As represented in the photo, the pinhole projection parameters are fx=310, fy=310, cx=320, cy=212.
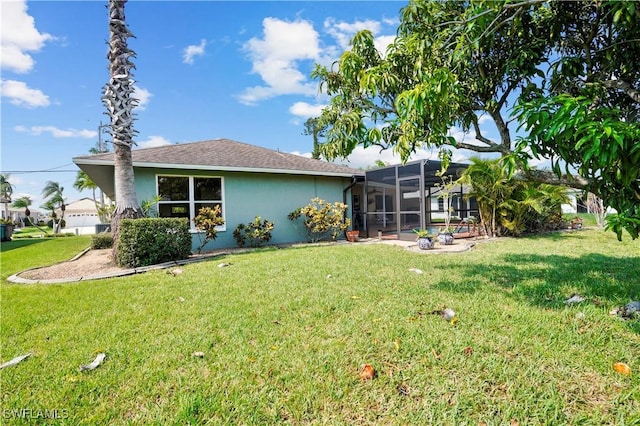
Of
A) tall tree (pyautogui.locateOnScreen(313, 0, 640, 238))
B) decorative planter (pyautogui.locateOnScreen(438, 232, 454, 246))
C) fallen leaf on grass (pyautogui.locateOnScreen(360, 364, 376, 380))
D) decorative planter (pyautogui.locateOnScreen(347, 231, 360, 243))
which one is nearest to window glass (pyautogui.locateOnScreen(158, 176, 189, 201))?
decorative planter (pyautogui.locateOnScreen(347, 231, 360, 243))

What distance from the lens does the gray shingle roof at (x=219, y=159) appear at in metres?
9.79

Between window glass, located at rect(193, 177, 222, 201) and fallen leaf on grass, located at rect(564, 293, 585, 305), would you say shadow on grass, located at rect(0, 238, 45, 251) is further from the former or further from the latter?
fallen leaf on grass, located at rect(564, 293, 585, 305)

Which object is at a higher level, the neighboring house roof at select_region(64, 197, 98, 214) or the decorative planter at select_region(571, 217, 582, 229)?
the neighboring house roof at select_region(64, 197, 98, 214)

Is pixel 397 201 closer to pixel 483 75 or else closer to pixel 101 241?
pixel 483 75

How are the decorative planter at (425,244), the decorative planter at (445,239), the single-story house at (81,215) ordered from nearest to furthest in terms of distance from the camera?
the decorative planter at (425,244) → the decorative planter at (445,239) → the single-story house at (81,215)

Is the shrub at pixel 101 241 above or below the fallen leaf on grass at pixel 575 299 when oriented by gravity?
above

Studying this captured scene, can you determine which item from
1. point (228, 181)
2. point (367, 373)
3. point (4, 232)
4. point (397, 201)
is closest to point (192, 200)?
point (228, 181)

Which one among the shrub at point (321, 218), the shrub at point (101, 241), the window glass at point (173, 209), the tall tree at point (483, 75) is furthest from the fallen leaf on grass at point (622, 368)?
the shrub at point (101, 241)

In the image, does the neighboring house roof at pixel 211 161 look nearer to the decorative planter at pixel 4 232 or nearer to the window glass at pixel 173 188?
the window glass at pixel 173 188

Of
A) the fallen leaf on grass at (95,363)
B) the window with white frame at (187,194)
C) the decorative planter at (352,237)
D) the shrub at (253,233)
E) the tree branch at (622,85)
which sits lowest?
the fallen leaf on grass at (95,363)

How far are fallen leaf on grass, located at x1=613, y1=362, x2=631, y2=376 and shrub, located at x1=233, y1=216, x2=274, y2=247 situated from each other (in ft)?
31.3

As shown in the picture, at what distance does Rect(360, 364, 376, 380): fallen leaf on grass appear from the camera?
2.46 metres

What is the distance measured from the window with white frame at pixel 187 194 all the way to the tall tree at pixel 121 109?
1921 mm

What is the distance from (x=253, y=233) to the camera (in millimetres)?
11094
